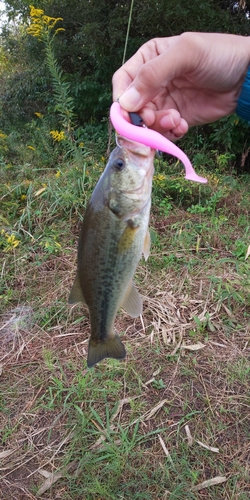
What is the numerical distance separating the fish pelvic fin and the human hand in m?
0.93

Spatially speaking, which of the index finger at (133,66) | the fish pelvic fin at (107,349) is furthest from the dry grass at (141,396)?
the index finger at (133,66)

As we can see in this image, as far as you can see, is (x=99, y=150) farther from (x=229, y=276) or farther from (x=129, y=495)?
(x=129, y=495)

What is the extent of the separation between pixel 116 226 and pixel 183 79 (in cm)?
102

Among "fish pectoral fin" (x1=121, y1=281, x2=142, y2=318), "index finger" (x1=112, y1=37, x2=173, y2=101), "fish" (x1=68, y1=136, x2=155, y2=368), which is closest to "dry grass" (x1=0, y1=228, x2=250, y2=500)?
"fish pectoral fin" (x1=121, y1=281, x2=142, y2=318)

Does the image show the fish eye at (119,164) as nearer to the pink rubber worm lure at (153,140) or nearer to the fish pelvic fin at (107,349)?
the pink rubber worm lure at (153,140)

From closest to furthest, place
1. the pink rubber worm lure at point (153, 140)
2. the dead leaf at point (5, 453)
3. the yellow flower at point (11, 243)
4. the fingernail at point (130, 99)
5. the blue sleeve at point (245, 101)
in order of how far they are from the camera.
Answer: the pink rubber worm lure at point (153, 140)
the fingernail at point (130, 99)
the blue sleeve at point (245, 101)
the dead leaf at point (5, 453)
the yellow flower at point (11, 243)

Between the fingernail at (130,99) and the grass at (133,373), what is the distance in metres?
1.96

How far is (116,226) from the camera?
134cm

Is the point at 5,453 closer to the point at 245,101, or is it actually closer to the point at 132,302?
the point at 132,302

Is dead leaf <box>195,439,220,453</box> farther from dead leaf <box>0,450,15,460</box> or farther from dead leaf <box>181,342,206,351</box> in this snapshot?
dead leaf <box>0,450,15,460</box>

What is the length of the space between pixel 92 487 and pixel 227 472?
0.81 metres

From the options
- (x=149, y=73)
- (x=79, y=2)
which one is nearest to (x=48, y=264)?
(x=149, y=73)

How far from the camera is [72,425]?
2.53 meters

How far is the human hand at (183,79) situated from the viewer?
4.78 ft
